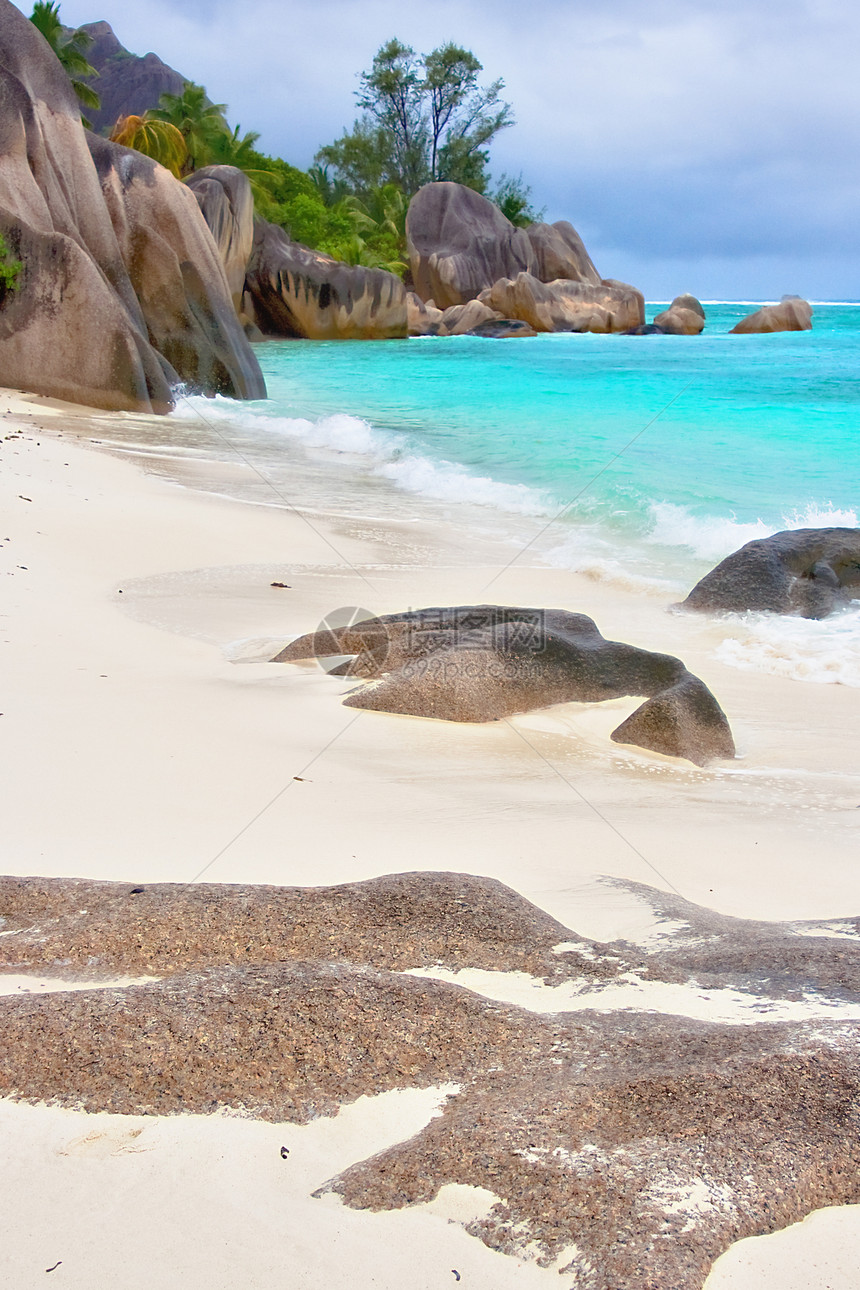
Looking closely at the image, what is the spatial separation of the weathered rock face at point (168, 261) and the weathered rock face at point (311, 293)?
24746 mm

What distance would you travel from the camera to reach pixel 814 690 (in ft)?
19.0

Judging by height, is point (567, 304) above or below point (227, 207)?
above

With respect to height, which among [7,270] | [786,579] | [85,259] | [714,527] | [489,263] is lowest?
[786,579]

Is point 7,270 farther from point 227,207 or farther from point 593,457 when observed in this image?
point 227,207

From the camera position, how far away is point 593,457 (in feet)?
50.4

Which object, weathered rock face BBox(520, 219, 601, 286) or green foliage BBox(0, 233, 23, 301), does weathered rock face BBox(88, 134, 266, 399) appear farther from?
weathered rock face BBox(520, 219, 601, 286)

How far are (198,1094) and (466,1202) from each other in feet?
1.54

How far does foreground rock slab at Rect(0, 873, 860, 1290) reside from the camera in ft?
4.50

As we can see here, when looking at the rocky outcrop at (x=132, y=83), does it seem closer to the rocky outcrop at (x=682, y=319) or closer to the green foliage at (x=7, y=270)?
the rocky outcrop at (x=682, y=319)

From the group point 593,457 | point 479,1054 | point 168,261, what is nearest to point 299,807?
point 479,1054

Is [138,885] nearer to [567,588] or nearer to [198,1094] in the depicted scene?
[198,1094]

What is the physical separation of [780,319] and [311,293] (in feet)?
90.2

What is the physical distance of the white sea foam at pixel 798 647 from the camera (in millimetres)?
6129

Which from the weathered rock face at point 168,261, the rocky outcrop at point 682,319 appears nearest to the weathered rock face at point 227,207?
the weathered rock face at point 168,261
